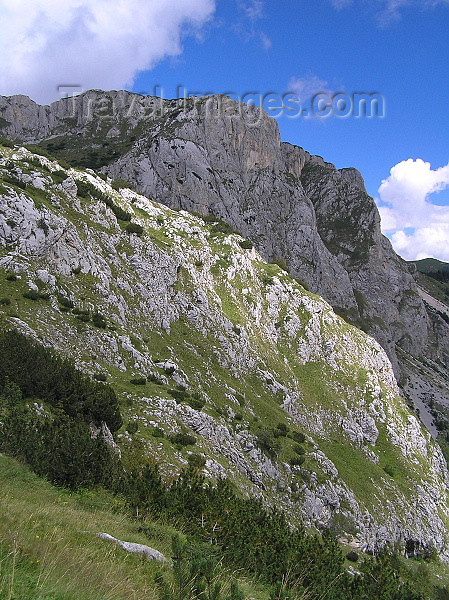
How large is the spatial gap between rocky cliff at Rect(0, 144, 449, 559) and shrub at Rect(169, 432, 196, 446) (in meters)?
0.15

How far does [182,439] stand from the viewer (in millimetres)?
21984

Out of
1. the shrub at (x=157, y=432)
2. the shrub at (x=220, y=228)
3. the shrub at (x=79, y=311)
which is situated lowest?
the shrub at (x=157, y=432)

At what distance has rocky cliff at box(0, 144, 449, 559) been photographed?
25.7m

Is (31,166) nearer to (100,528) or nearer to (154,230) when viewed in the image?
(154,230)

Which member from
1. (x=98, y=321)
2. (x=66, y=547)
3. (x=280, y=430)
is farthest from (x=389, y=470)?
(x=66, y=547)

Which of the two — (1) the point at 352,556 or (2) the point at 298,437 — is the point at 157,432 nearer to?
(1) the point at 352,556

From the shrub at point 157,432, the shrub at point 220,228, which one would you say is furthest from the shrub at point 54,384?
the shrub at point 220,228

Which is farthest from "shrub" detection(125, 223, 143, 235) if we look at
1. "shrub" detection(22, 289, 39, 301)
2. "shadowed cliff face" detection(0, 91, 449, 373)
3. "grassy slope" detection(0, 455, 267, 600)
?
"grassy slope" detection(0, 455, 267, 600)

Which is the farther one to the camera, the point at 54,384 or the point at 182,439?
the point at 182,439

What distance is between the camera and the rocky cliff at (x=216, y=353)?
25.7 meters

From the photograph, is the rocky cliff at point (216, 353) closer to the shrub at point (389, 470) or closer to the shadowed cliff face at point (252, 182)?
the shrub at point (389, 470)

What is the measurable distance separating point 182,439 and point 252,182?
100237 millimetres

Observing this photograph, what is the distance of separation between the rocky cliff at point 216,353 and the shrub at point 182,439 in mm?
148

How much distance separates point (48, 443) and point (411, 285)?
6915 inches
